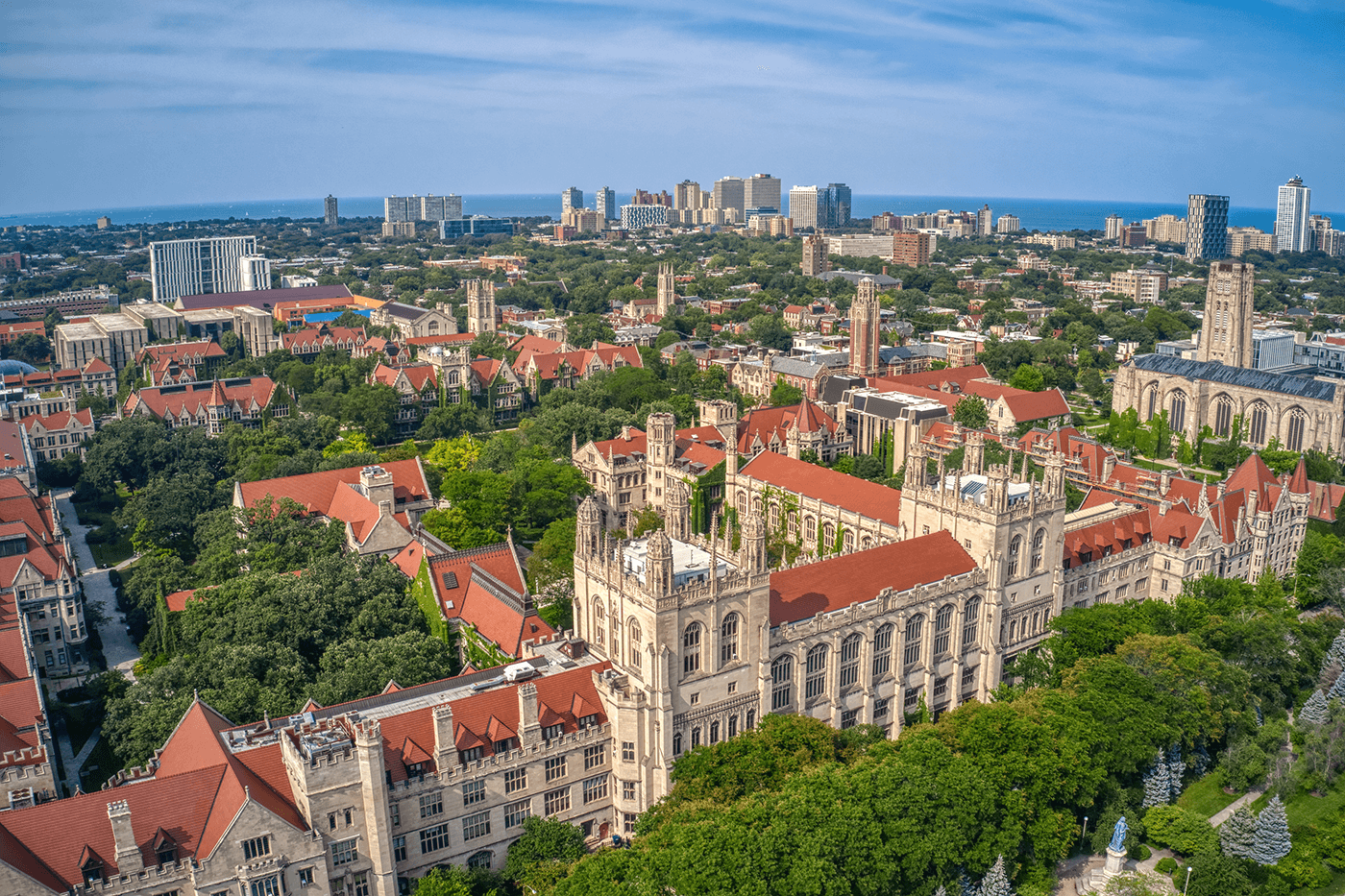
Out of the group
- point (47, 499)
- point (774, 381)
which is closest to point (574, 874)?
point (47, 499)

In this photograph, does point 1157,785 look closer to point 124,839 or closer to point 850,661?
point 850,661

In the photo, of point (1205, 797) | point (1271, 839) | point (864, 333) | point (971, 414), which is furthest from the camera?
point (864, 333)

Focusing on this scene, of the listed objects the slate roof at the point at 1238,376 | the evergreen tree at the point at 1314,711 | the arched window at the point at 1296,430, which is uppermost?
the slate roof at the point at 1238,376

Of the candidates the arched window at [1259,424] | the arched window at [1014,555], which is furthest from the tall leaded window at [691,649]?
the arched window at [1259,424]

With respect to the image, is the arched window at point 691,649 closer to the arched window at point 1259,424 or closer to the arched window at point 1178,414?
the arched window at point 1259,424

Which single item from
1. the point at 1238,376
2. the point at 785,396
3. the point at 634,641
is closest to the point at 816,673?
the point at 634,641

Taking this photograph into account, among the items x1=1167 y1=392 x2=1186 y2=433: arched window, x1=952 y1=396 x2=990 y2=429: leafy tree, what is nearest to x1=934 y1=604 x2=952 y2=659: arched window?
x1=952 y1=396 x2=990 y2=429: leafy tree

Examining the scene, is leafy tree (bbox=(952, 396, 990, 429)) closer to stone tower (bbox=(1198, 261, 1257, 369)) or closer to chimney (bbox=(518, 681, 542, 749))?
stone tower (bbox=(1198, 261, 1257, 369))
